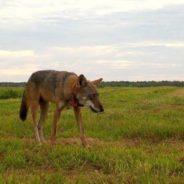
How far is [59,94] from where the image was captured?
11430 mm

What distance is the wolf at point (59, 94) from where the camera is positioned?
10.9 m

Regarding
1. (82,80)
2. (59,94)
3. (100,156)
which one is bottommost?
(100,156)

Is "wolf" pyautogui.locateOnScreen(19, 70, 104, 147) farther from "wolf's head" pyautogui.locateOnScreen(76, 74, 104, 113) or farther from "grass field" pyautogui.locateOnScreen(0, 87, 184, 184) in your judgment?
"grass field" pyautogui.locateOnScreen(0, 87, 184, 184)

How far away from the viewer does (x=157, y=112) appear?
18.0 meters

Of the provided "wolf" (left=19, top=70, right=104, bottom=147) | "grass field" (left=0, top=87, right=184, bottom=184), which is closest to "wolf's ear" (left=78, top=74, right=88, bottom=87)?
"wolf" (left=19, top=70, right=104, bottom=147)

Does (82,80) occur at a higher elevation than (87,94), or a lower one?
higher

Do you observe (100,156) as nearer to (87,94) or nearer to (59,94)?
(87,94)

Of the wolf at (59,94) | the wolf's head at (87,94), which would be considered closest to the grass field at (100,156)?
the wolf at (59,94)

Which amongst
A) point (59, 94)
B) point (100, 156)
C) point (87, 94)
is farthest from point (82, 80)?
point (100, 156)

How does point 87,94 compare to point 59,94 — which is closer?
point 87,94

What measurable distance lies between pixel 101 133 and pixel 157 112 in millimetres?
4149

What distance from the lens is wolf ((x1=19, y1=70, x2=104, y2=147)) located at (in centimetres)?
1094

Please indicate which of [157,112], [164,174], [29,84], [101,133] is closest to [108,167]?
[164,174]

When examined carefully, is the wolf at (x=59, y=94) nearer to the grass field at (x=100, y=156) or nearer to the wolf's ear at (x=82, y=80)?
the wolf's ear at (x=82, y=80)
